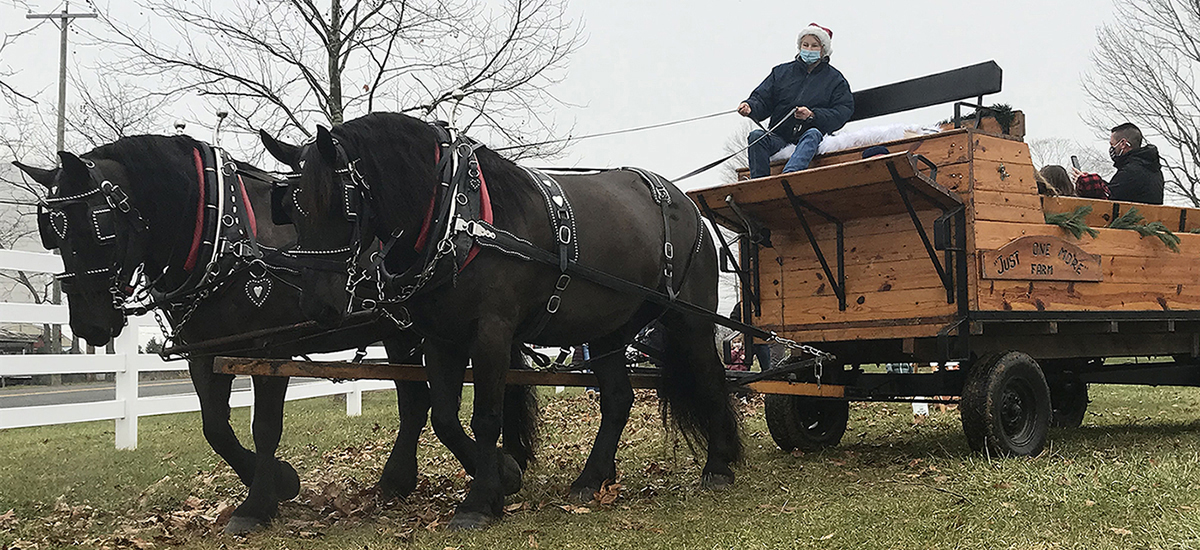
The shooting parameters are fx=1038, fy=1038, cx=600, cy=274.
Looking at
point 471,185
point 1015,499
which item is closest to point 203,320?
point 471,185

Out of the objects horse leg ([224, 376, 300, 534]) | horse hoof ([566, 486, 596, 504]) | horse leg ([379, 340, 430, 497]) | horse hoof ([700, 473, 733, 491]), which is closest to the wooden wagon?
horse hoof ([700, 473, 733, 491])

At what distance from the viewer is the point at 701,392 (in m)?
5.88

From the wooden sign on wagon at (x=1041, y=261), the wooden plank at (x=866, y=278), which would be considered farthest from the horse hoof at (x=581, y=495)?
the wooden sign on wagon at (x=1041, y=261)

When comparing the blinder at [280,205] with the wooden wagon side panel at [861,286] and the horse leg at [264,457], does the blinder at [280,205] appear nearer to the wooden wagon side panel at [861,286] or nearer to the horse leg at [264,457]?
the horse leg at [264,457]

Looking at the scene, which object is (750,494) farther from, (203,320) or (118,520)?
(118,520)

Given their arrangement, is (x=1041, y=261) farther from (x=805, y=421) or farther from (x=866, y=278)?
(x=805, y=421)

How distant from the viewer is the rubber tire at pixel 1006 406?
577 cm

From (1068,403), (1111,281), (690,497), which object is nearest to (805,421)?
(690,497)

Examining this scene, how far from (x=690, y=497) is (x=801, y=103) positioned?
105 inches

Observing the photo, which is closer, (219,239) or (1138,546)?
(1138,546)

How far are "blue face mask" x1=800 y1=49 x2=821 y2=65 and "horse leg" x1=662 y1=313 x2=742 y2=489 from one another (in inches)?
77.6

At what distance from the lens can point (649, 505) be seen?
16.9 ft

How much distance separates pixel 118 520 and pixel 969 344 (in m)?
4.62

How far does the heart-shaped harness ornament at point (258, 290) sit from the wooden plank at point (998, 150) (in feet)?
12.6
